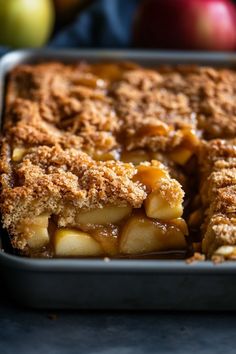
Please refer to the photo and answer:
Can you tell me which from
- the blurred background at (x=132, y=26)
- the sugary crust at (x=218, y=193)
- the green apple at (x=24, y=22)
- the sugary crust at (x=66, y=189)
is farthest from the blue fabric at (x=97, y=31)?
the sugary crust at (x=66, y=189)

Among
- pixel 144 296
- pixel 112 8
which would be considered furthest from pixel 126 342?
pixel 112 8

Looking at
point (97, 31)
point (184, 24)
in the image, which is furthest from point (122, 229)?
point (97, 31)

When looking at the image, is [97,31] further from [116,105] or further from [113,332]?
[113,332]

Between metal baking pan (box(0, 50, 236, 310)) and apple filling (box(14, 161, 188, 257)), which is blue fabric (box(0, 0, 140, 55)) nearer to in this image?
apple filling (box(14, 161, 188, 257))

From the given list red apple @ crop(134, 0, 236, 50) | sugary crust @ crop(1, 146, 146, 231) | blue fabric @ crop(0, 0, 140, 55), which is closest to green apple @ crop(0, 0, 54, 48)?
blue fabric @ crop(0, 0, 140, 55)

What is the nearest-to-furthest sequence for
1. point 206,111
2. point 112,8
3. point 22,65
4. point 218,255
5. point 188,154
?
point 218,255 < point 188,154 < point 206,111 < point 22,65 < point 112,8

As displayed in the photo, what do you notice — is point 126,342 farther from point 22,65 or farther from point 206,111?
point 22,65
